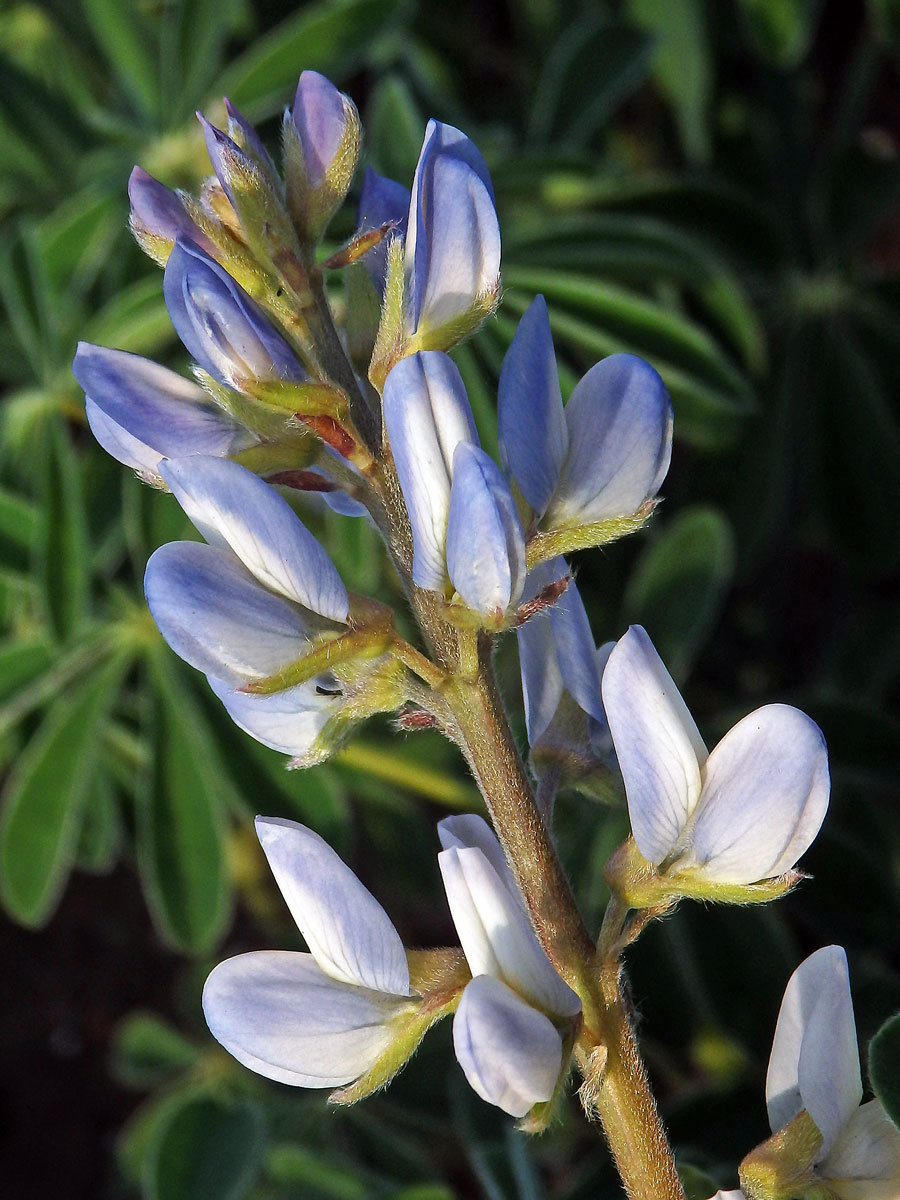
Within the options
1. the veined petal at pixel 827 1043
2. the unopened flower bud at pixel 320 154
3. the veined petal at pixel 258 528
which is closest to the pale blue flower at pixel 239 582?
the veined petal at pixel 258 528

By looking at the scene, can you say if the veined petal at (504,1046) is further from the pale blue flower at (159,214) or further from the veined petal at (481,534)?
the pale blue flower at (159,214)

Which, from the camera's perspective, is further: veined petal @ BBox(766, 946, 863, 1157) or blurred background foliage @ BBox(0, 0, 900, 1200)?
blurred background foliage @ BBox(0, 0, 900, 1200)

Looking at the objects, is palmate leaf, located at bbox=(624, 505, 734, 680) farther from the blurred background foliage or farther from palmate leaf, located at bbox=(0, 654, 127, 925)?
palmate leaf, located at bbox=(0, 654, 127, 925)

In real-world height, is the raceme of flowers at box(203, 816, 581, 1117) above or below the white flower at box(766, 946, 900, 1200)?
above

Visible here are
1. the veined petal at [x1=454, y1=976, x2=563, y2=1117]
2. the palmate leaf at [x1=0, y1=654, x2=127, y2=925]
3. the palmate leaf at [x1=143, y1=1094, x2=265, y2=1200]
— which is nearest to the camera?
the veined petal at [x1=454, y1=976, x2=563, y2=1117]

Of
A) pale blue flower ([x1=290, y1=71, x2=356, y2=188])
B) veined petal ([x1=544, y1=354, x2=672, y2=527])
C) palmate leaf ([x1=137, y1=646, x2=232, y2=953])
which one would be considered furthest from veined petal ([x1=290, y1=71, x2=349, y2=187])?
palmate leaf ([x1=137, y1=646, x2=232, y2=953])
